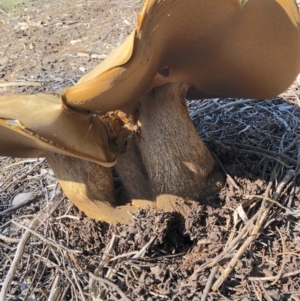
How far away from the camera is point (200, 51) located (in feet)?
4.26

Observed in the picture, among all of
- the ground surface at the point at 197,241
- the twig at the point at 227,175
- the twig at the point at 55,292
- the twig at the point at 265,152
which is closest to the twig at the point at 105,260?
the ground surface at the point at 197,241

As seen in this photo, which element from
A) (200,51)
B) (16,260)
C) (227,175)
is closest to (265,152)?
(227,175)

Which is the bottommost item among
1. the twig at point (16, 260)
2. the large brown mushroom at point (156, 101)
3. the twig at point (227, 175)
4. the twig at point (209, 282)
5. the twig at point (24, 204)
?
the twig at point (209, 282)

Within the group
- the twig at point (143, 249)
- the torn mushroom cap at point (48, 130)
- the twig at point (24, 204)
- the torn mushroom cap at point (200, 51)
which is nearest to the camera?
the torn mushroom cap at point (200, 51)

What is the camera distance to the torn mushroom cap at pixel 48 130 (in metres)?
1.20

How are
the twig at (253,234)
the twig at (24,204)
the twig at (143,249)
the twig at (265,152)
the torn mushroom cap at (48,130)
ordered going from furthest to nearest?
1. the twig at (24,204)
2. the twig at (265,152)
3. the twig at (143,249)
4. the twig at (253,234)
5. the torn mushroom cap at (48,130)

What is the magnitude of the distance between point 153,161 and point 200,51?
40cm

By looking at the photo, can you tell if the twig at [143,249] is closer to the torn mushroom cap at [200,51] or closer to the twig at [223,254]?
the twig at [223,254]

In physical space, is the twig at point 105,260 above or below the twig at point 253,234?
above

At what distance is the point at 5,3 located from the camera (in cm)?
574

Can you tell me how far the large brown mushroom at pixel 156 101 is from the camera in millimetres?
1143

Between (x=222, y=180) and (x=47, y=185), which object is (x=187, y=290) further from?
(x=47, y=185)

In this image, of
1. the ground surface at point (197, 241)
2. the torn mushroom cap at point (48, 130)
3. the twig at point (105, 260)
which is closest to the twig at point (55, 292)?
the ground surface at point (197, 241)

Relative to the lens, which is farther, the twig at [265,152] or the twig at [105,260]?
the twig at [265,152]
